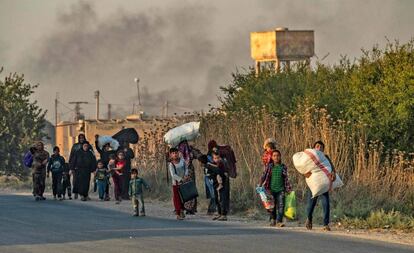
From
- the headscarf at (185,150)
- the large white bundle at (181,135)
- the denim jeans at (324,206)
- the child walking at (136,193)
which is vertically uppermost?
the large white bundle at (181,135)

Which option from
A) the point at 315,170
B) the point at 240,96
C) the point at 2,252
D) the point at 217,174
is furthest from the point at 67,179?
the point at 2,252

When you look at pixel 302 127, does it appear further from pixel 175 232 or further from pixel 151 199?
pixel 175 232

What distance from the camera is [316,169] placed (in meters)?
25.9

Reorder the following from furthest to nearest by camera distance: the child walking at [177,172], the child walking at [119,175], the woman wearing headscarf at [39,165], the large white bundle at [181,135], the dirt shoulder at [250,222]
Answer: the woman wearing headscarf at [39,165], the child walking at [119,175], the large white bundle at [181,135], the child walking at [177,172], the dirt shoulder at [250,222]

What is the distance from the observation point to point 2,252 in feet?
66.2

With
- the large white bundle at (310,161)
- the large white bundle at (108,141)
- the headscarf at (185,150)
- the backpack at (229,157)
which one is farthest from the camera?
the large white bundle at (108,141)

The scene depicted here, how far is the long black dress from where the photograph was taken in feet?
131

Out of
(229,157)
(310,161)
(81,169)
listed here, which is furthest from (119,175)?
(310,161)

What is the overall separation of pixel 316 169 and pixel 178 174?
455 cm

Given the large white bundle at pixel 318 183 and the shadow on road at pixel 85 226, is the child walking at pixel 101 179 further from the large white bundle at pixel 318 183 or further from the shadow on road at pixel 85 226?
the large white bundle at pixel 318 183

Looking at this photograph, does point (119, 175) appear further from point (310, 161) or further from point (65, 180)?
point (310, 161)

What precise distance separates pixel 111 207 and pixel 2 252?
15184 millimetres

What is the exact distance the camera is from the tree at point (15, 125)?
63344 millimetres

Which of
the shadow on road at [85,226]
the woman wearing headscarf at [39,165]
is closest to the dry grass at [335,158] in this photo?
the shadow on road at [85,226]
